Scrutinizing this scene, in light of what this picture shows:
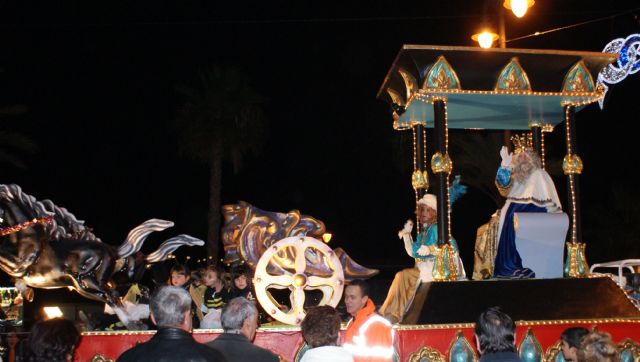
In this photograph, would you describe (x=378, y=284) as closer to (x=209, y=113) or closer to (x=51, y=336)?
(x=209, y=113)

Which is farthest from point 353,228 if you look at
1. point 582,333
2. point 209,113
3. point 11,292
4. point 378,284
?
point 582,333

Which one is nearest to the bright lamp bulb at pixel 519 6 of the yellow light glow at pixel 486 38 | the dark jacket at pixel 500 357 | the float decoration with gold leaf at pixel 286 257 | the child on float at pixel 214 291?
the yellow light glow at pixel 486 38

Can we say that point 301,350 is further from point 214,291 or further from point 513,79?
point 513,79

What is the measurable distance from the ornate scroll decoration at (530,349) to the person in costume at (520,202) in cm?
129

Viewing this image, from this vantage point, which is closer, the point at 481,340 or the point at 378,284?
the point at 481,340

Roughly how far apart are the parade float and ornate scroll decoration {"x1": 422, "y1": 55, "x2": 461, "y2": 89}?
12 millimetres

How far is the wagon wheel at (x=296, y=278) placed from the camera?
9.06m

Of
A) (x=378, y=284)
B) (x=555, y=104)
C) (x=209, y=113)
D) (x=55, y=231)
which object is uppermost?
(x=209, y=113)

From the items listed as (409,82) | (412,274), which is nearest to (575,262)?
(412,274)

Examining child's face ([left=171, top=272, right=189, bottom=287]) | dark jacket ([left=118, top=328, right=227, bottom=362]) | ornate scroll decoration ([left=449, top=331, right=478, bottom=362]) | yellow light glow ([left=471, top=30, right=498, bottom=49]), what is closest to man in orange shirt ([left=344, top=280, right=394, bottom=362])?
dark jacket ([left=118, top=328, right=227, bottom=362])

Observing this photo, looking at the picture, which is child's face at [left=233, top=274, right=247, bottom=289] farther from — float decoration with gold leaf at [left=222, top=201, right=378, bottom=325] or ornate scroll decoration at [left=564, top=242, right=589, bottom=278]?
ornate scroll decoration at [left=564, top=242, right=589, bottom=278]

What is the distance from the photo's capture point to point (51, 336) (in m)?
4.52

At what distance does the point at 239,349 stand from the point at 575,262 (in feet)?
18.6

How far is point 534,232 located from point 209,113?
66.4ft
